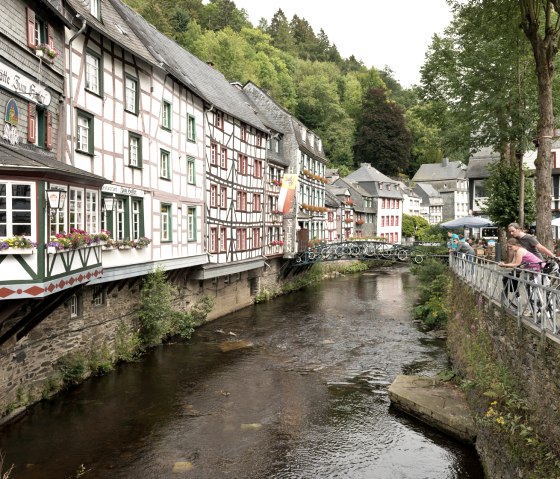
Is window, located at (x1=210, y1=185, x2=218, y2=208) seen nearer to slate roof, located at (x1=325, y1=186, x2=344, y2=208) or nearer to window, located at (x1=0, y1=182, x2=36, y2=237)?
window, located at (x1=0, y1=182, x2=36, y2=237)

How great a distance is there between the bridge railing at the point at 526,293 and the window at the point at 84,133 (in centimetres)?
1123

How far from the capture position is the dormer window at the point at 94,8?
16.0 meters

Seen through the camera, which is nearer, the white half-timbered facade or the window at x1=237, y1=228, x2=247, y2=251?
the white half-timbered facade

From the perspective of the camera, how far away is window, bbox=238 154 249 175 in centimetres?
2880

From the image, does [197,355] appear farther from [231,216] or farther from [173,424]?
[231,216]

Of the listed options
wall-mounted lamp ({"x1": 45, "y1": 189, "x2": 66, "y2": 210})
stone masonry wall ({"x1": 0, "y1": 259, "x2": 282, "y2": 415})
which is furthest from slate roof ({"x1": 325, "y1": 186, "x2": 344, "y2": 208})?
wall-mounted lamp ({"x1": 45, "y1": 189, "x2": 66, "y2": 210})

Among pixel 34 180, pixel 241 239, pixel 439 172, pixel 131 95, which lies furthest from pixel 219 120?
pixel 439 172

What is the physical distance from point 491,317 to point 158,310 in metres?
A: 11.3

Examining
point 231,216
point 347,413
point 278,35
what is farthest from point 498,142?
point 278,35

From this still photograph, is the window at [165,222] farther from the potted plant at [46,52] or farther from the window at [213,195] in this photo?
the potted plant at [46,52]

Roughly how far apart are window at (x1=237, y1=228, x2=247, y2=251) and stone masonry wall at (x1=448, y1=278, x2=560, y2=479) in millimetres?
16046

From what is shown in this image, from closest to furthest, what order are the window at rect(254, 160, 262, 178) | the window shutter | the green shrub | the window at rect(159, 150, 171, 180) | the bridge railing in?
the bridge railing → the window shutter → the green shrub → the window at rect(159, 150, 171, 180) → the window at rect(254, 160, 262, 178)

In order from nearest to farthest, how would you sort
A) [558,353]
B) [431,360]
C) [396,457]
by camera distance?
[558,353] → [396,457] → [431,360]

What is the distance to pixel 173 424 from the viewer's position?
A: 509 inches
